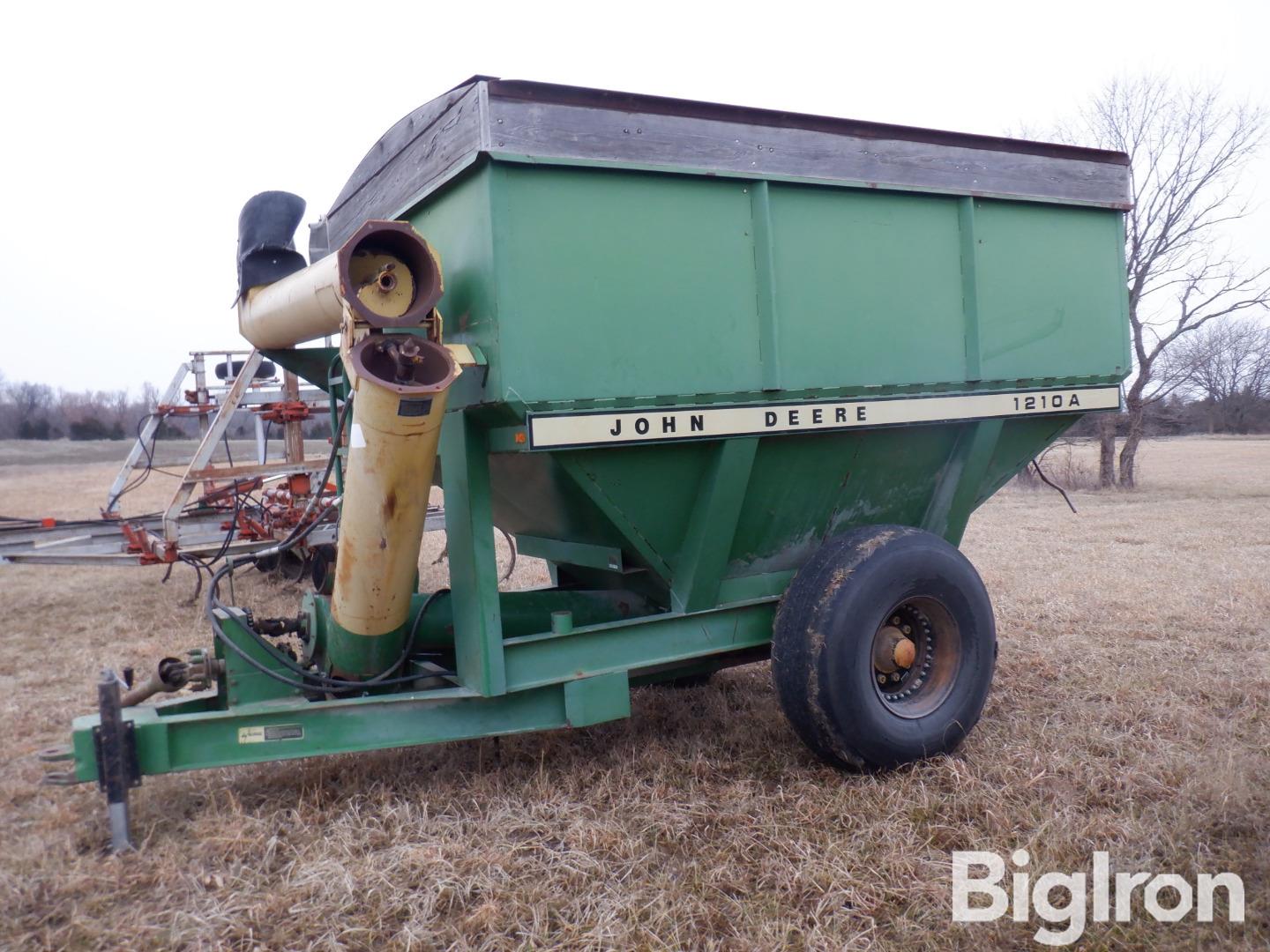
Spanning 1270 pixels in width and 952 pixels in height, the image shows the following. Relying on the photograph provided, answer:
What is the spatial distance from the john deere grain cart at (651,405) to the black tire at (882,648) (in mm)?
14

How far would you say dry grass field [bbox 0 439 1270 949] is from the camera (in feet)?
9.39

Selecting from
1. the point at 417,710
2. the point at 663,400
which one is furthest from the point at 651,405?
the point at 417,710

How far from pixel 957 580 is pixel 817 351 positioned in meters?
1.16

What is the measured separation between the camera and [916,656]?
4.32m

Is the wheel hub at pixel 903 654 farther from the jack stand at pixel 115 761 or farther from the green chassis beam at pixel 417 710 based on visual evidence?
the jack stand at pixel 115 761

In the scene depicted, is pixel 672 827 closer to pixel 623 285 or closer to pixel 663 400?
pixel 663 400

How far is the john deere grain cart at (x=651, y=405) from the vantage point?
135 inches

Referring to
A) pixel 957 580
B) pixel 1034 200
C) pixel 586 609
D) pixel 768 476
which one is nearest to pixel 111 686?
pixel 586 609

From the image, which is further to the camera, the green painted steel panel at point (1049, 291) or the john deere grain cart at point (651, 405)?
the green painted steel panel at point (1049, 291)

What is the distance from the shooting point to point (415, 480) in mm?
3410

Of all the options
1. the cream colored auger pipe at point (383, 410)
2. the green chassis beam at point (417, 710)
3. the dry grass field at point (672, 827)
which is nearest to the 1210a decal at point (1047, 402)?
the dry grass field at point (672, 827)

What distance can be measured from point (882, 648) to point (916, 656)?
0.89 ft

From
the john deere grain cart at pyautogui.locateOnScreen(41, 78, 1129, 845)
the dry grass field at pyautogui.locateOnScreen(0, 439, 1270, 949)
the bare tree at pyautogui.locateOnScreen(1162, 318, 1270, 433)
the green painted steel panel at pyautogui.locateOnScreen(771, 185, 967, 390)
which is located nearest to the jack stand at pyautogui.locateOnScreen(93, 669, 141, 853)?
the john deere grain cart at pyautogui.locateOnScreen(41, 78, 1129, 845)

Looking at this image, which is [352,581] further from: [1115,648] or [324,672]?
[1115,648]
